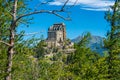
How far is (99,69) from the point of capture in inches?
1586

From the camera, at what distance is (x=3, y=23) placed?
2136cm

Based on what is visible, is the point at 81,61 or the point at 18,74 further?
the point at 81,61

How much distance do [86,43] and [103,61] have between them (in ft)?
53.7

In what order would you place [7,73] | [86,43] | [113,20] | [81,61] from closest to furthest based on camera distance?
[7,73], [113,20], [81,61], [86,43]

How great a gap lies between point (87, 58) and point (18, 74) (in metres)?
29.0

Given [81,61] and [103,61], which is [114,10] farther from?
[81,61]

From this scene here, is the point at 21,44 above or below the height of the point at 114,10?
below

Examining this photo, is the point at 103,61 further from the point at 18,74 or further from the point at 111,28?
the point at 18,74

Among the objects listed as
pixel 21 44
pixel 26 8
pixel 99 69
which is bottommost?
pixel 99 69

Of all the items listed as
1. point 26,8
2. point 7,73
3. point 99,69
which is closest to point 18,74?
point 26,8

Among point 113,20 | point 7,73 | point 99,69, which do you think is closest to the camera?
point 7,73

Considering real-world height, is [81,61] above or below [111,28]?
below

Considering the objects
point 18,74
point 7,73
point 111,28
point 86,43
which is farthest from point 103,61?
point 7,73

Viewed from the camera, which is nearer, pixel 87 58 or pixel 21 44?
pixel 21 44
